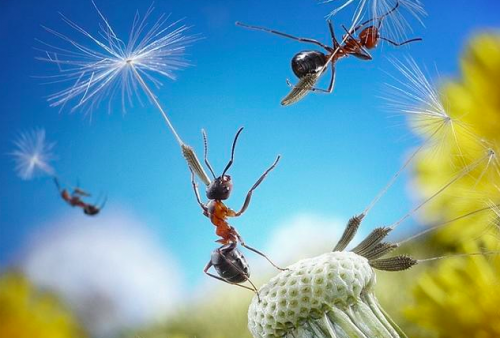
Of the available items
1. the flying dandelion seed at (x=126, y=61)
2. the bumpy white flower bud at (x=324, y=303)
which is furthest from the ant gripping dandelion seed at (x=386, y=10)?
the bumpy white flower bud at (x=324, y=303)

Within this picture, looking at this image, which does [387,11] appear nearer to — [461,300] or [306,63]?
[306,63]

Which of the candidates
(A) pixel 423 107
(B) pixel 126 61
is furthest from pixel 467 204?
(B) pixel 126 61

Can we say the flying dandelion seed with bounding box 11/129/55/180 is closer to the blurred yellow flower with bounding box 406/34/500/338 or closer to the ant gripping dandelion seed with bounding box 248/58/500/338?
the ant gripping dandelion seed with bounding box 248/58/500/338

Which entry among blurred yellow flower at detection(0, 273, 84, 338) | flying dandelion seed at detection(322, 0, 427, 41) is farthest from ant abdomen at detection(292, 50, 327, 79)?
blurred yellow flower at detection(0, 273, 84, 338)

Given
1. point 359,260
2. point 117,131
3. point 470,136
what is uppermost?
point 117,131

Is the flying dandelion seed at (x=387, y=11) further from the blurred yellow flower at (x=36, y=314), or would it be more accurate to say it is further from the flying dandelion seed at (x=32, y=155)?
the blurred yellow flower at (x=36, y=314)

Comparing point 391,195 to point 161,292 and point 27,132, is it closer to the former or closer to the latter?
point 161,292

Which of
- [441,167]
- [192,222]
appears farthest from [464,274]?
[192,222]
